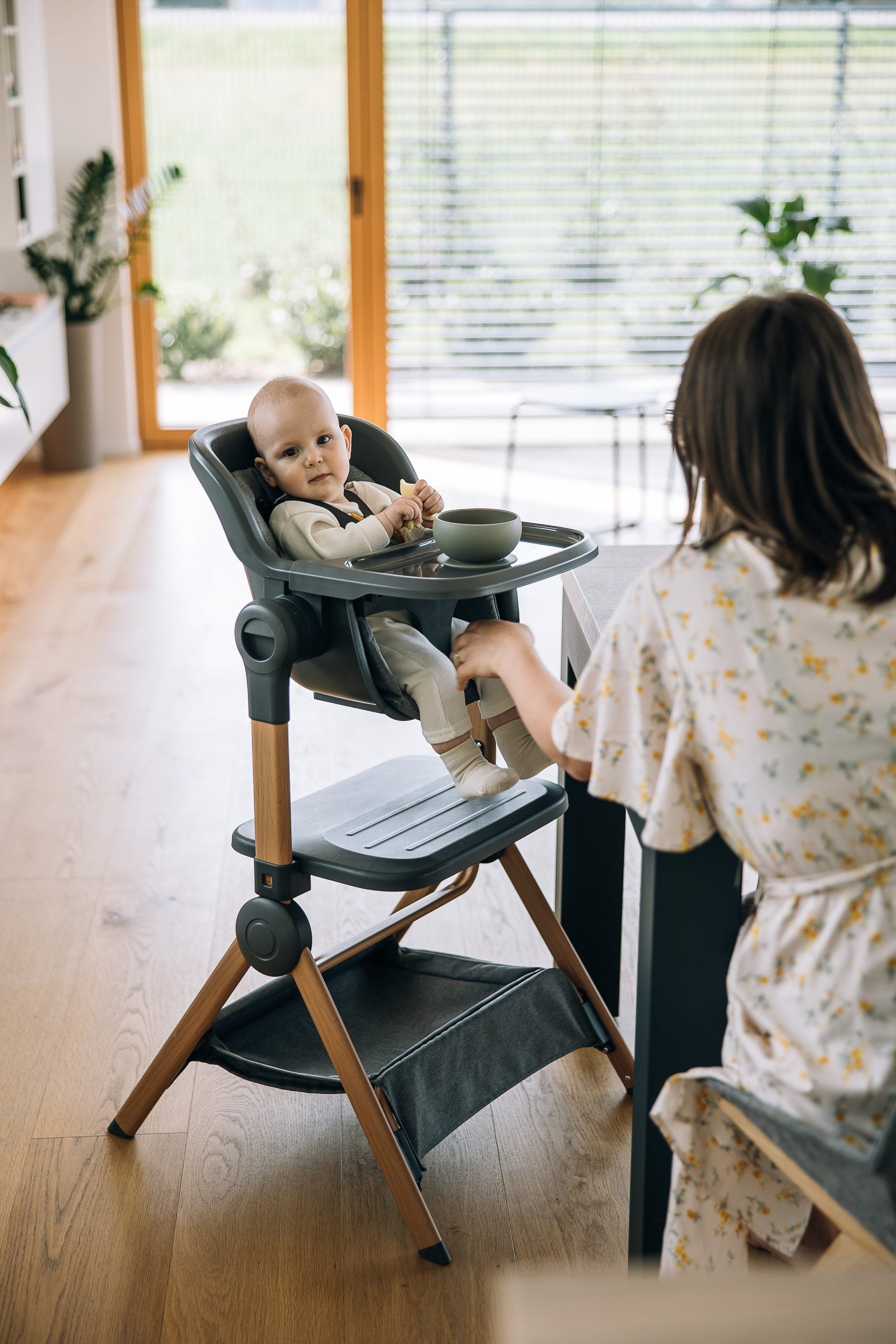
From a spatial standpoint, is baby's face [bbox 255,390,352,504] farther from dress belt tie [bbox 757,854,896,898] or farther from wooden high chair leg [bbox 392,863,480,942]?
dress belt tie [bbox 757,854,896,898]

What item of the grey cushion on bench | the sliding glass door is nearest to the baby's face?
the grey cushion on bench

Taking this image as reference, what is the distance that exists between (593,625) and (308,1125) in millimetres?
835

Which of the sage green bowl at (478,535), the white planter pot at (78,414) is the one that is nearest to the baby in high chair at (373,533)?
the sage green bowl at (478,535)

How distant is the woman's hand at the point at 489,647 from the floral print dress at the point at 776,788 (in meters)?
0.21

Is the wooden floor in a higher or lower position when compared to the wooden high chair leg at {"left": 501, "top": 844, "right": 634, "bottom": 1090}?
lower

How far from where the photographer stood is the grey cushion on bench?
3.21 feet

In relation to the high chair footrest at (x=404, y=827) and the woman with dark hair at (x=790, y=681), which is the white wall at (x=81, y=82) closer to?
the high chair footrest at (x=404, y=827)

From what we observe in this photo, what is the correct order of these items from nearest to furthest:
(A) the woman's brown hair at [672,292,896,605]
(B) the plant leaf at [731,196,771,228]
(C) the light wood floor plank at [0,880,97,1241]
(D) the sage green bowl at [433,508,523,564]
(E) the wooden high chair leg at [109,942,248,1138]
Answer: (A) the woman's brown hair at [672,292,896,605] → (D) the sage green bowl at [433,508,523,564] → (E) the wooden high chair leg at [109,942,248,1138] → (C) the light wood floor plank at [0,880,97,1241] → (B) the plant leaf at [731,196,771,228]

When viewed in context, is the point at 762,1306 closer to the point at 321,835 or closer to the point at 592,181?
the point at 321,835

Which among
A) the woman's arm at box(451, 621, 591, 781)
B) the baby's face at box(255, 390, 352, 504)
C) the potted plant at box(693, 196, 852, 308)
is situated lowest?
the woman's arm at box(451, 621, 591, 781)

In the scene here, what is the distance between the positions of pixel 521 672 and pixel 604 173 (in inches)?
202

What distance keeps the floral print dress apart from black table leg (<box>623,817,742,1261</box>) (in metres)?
0.08

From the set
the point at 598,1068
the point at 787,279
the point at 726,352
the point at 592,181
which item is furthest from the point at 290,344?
the point at 726,352

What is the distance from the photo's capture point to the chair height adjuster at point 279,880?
5.16ft
